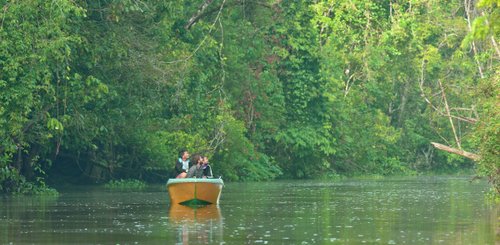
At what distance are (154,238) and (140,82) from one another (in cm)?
2074

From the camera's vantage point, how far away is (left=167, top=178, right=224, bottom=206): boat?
33750 millimetres

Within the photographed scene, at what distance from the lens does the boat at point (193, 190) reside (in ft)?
111

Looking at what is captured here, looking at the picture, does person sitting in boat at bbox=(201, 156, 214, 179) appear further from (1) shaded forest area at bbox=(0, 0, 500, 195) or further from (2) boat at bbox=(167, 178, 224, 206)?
(1) shaded forest area at bbox=(0, 0, 500, 195)

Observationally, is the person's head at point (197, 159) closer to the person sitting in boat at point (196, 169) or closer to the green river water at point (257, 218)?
the person sitting in boat at point (196, 169)

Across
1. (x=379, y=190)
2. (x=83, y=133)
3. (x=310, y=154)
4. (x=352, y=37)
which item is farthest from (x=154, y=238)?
(x=352, y=37)

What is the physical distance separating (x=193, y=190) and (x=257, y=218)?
5962mm

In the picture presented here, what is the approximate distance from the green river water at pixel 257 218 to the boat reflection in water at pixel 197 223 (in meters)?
0.02

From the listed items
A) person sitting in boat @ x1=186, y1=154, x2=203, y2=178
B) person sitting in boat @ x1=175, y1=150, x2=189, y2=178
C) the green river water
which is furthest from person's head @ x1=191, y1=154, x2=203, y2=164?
the green river water

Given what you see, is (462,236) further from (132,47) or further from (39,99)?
(132,47)

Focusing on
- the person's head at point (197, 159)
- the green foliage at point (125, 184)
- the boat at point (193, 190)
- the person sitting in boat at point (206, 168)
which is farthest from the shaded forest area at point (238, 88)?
the boat at point (193, 190)

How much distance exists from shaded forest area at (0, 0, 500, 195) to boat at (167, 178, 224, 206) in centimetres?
497

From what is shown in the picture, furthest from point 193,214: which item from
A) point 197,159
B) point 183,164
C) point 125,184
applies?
point 125,184

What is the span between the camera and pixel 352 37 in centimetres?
6419

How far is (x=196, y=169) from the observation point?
116 feet
